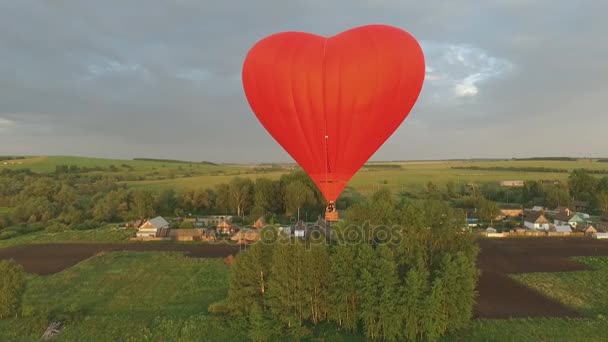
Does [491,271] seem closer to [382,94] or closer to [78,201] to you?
[382,94]

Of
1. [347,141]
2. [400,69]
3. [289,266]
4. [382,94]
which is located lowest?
[289,266]

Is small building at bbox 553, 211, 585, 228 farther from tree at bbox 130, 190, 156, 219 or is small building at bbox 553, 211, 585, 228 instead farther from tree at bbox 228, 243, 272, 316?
tree at bbox 130, 190, 156, 219

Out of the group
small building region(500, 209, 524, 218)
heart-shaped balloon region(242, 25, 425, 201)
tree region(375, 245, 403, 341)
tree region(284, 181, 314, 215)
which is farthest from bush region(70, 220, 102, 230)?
small building region(500, 209, 524, 218)

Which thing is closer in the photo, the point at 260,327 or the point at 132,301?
the point at 260,327

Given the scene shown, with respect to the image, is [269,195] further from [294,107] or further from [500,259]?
[294,107]

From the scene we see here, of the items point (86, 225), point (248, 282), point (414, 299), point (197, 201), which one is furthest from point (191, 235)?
point (414, 299)

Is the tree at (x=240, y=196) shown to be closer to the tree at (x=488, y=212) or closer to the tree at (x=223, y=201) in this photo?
the tree at (x=223, y=201)

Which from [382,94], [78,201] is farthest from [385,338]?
[78,201]
